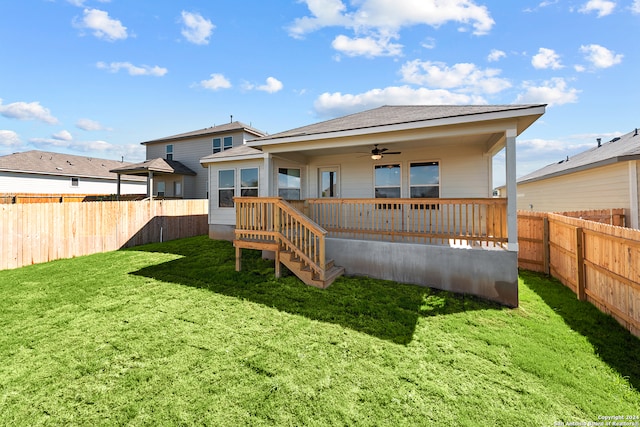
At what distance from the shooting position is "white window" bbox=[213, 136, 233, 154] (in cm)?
1679

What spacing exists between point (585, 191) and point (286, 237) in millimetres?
12362

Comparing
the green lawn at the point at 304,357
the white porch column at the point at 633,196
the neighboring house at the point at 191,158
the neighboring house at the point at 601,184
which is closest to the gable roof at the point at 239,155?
the neighboring house at the point at 191,158

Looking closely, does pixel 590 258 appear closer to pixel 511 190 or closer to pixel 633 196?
pixel 511 190

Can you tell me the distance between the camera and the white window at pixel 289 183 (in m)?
9.08

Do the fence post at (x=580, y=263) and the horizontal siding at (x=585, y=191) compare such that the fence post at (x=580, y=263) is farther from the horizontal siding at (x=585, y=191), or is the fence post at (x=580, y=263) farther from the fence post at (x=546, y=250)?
the horizontal siding at (x=585, y=191)

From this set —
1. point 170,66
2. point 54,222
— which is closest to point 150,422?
point 54,222

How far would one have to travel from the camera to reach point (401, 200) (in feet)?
20.2

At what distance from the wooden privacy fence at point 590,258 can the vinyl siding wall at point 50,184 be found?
97.9 ft

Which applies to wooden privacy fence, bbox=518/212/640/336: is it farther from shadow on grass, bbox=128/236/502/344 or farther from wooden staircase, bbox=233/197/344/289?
wooden staircase, bbox=233/197/344/289

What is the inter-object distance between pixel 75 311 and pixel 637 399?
7.79 meters

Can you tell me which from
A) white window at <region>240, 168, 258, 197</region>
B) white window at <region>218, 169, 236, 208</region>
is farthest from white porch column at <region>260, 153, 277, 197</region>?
white window at <region>218, 169, 236, 208</region>

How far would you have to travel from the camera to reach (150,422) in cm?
228

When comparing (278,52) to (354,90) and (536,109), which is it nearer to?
(354,90)

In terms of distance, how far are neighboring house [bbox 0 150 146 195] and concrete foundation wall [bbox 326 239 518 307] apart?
2407 cm
